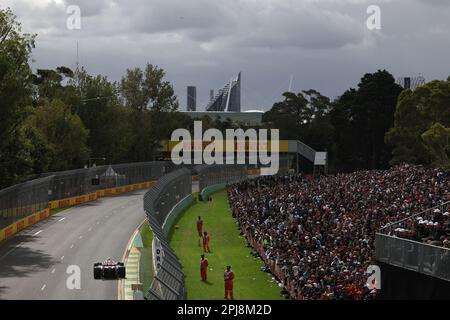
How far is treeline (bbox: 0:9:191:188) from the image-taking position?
157 feet

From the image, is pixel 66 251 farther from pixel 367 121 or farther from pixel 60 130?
pixel 367 121

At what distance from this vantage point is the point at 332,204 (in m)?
41.7

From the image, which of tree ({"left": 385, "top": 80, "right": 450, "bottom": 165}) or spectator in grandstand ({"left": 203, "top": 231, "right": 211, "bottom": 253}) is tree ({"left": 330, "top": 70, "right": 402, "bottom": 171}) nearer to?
tree ({"left": 385, "top": 80, "right": 450, "bottom": 165})

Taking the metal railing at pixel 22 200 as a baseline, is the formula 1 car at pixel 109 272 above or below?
below

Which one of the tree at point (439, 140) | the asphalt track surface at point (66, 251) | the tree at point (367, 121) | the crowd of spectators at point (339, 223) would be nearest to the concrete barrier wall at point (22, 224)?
the asphalt track surface at point (66, 251)

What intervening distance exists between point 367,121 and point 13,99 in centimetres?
5585

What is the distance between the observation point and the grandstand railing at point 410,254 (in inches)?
905

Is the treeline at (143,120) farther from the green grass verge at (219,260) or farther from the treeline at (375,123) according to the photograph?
the green grass verge at (219,260)

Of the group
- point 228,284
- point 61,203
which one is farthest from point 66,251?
point 61,203

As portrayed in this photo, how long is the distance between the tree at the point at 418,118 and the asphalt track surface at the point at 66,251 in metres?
29.7

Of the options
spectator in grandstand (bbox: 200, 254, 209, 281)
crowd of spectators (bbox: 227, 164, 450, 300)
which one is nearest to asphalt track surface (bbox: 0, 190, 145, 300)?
spectator in grandstand (bbox: 200, 254, 209, 281)

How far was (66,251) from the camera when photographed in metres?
39.3
